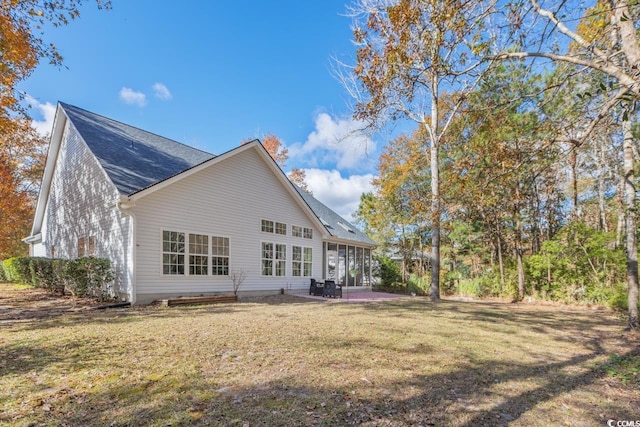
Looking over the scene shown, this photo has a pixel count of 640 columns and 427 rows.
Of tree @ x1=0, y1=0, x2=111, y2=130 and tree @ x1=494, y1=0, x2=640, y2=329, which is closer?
tree @ x1=494, y1=0, x2=640, y2=329

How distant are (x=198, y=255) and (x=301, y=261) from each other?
210 inches

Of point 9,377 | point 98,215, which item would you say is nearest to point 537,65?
point 9,377

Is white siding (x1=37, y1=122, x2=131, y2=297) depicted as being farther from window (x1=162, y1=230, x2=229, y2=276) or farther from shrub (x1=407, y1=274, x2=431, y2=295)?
shrub (x1=407, y1=274, x2=431, y2=295)

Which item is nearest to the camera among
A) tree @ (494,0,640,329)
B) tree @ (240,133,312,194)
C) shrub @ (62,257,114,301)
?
tree @ (494,0,640,329)

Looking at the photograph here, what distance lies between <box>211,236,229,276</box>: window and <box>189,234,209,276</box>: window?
0.24 metres

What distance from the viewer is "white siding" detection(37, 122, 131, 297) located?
979 cm

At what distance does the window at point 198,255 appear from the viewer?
35.5 feet

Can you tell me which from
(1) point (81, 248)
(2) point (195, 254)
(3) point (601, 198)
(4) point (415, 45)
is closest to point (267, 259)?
(2) point (195, 254)

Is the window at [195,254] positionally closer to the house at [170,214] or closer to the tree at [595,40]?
the house at [170,214]

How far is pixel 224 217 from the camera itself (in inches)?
467

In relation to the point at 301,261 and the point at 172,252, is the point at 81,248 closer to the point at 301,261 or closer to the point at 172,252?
the point at 172,252

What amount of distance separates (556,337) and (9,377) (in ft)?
29.8

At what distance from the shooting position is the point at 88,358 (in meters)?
4.36

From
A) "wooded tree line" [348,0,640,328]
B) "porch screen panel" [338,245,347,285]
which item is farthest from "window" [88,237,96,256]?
"porch screen panel" [338,245,347,285]
